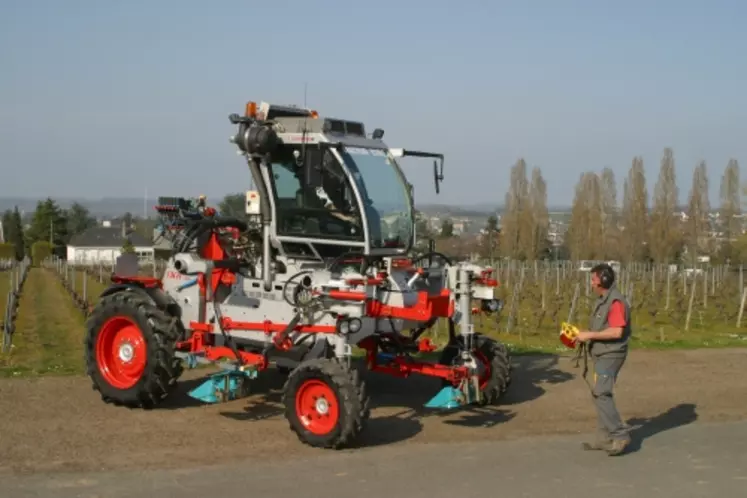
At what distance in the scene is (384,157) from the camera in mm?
10680

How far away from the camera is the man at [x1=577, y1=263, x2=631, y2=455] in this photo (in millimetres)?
8602

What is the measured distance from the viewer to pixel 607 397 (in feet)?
28.5

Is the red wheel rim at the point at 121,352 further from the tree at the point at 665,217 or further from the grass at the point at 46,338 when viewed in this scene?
the tree at the point at 665,217

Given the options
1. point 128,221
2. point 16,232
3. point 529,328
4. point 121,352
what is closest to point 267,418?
point 121,352

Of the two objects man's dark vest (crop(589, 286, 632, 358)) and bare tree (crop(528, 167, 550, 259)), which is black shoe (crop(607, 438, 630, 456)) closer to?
man's dark vest (crop(589, 286, 632, 358))

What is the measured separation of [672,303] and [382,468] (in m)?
28.5

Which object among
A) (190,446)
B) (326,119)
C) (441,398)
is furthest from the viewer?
(326,119)

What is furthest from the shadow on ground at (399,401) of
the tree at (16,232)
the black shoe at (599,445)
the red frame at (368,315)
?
the tree at (16,232)

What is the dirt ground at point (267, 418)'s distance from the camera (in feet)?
28.4

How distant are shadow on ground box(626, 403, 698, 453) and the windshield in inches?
126

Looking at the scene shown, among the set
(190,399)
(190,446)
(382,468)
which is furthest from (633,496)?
(190,399)

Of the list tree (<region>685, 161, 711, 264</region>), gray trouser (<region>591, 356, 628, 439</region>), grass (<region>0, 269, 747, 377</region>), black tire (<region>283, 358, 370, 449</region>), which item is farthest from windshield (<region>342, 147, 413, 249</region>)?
tree (<region>685, 161, 711, 264</region>)

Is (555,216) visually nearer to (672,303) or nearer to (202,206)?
(672,303)

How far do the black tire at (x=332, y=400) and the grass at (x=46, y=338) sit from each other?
5173 millimetres
